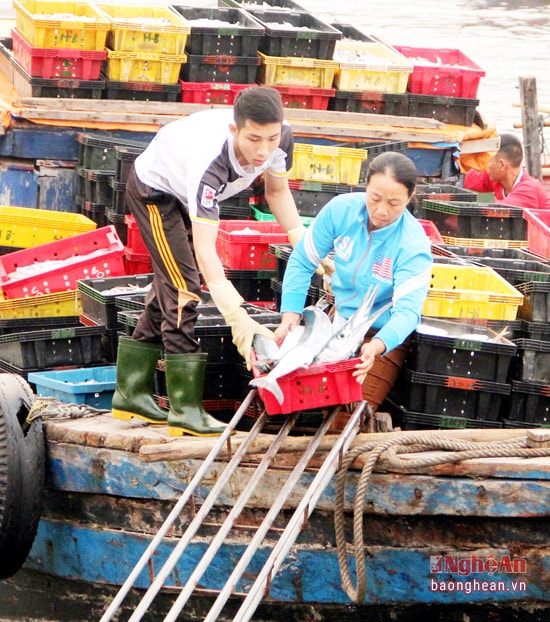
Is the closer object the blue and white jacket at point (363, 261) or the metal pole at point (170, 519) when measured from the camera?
the metal pole at point (170, 519)

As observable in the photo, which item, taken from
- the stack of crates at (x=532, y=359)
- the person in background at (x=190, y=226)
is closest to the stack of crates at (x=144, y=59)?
the person in background at (x=190, y=226)

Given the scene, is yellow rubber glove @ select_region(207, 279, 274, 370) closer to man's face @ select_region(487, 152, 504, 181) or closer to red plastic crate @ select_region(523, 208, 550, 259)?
red plastic crate @ select_region(523, 208, 550, 259)

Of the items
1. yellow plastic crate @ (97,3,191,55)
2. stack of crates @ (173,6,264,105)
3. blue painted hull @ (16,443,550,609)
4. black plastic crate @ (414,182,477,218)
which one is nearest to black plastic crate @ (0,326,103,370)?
blue painted hull @ (16,443,550,609)

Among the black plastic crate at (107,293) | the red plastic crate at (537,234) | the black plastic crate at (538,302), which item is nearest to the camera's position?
the black plastic crate at (538,302)

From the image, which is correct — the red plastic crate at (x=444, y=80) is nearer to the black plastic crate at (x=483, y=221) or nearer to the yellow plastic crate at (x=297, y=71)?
the yellow plastic crate at (x=297, y=71)

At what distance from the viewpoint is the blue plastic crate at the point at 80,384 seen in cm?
658

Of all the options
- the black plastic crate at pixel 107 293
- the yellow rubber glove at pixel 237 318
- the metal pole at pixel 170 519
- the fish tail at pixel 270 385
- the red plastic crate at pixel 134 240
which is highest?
the yellow rubber glove at pixel 237 318

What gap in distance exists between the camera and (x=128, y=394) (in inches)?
240

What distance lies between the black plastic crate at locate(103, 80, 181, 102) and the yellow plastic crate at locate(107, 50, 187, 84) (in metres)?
0.04

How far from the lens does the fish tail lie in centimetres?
515

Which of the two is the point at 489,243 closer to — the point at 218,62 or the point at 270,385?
the point at 218,62

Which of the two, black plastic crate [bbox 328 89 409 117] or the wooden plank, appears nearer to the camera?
black plastic crate [bbox 328 89 409 117]

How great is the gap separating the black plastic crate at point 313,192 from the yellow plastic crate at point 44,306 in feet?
5.56

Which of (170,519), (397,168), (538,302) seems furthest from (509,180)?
(170,519)
